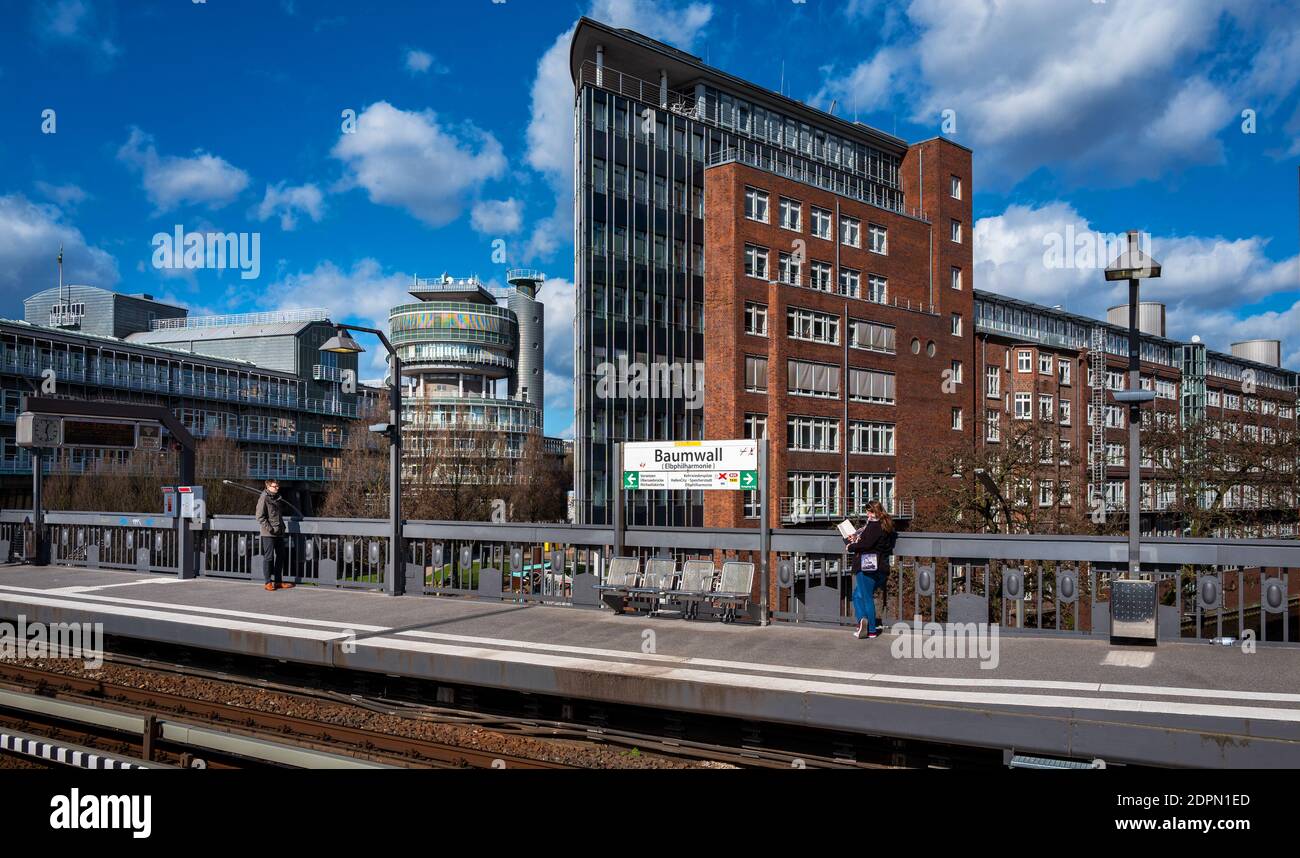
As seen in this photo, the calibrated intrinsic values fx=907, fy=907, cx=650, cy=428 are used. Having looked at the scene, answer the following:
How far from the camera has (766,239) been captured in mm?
52344

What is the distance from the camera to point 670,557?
45.2 ft

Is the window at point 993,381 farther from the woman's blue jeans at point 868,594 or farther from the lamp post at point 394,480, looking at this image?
the woman's blue jeans at point 868,594

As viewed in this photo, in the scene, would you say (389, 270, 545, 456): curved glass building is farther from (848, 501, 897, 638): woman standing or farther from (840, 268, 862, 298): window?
(848, 501, 897, 638): woman standing

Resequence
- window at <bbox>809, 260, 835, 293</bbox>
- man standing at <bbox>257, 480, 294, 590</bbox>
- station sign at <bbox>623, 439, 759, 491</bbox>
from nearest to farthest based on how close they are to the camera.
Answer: station sign at <bbox>623, 439, 759, 491</bbox>, man standing at <bbox>257, 480, 294, 590</bbox>, window at <bbox>809, 260, 835, 293</bbox>

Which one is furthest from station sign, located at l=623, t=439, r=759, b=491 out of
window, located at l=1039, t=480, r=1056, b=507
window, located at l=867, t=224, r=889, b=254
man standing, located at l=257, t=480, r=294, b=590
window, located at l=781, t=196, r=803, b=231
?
window, located at l=867, t=224, r=889, b=254

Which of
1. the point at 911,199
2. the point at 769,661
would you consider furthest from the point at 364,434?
the point at 769,661

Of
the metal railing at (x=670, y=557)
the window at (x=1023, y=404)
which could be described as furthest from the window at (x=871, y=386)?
the metal railing at (x=670, y=557)

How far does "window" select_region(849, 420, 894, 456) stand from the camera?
5381 cm

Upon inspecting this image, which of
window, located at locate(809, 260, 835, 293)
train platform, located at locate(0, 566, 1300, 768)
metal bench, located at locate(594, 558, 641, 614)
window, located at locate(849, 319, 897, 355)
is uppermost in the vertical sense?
window, located at locate(809, 260, 835, 293)

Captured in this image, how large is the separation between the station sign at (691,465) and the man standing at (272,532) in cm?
709

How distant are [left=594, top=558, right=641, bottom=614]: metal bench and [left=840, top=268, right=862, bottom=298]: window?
4584cm
